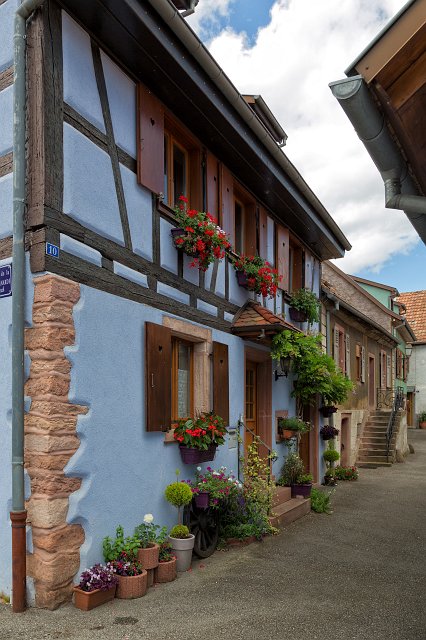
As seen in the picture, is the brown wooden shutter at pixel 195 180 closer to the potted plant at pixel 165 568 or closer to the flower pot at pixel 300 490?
the potted plant at pixel 165 568

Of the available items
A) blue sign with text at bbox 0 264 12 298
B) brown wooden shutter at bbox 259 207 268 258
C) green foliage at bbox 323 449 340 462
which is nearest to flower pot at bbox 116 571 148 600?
blue sign with text at bbox 0 264 12 298

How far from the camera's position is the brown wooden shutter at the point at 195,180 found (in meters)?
7.24

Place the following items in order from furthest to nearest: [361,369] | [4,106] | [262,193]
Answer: [361,369] → [262,193] → [4,106]

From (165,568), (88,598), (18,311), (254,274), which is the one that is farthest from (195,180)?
(88,598)

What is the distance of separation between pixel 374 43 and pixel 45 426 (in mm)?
3404

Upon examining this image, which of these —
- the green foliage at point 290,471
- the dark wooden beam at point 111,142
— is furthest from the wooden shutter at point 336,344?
the dark wooden beam at point 111,142

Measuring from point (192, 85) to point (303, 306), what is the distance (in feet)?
17.1

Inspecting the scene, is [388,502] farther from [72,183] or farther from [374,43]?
[374,43]

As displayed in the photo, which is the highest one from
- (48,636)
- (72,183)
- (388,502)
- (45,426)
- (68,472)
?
(72,183)

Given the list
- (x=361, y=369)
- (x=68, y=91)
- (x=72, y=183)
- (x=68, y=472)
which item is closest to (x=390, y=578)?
(x=68, y=472)

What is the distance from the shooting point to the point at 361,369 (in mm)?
17625

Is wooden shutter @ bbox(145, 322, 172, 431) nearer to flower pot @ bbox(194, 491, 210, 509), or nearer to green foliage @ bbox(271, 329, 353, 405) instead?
flower pot @ bbox(194, 491, 210, 509)

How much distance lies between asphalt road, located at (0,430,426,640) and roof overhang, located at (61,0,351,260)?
4868 mm

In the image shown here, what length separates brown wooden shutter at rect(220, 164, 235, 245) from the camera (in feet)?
25.7
